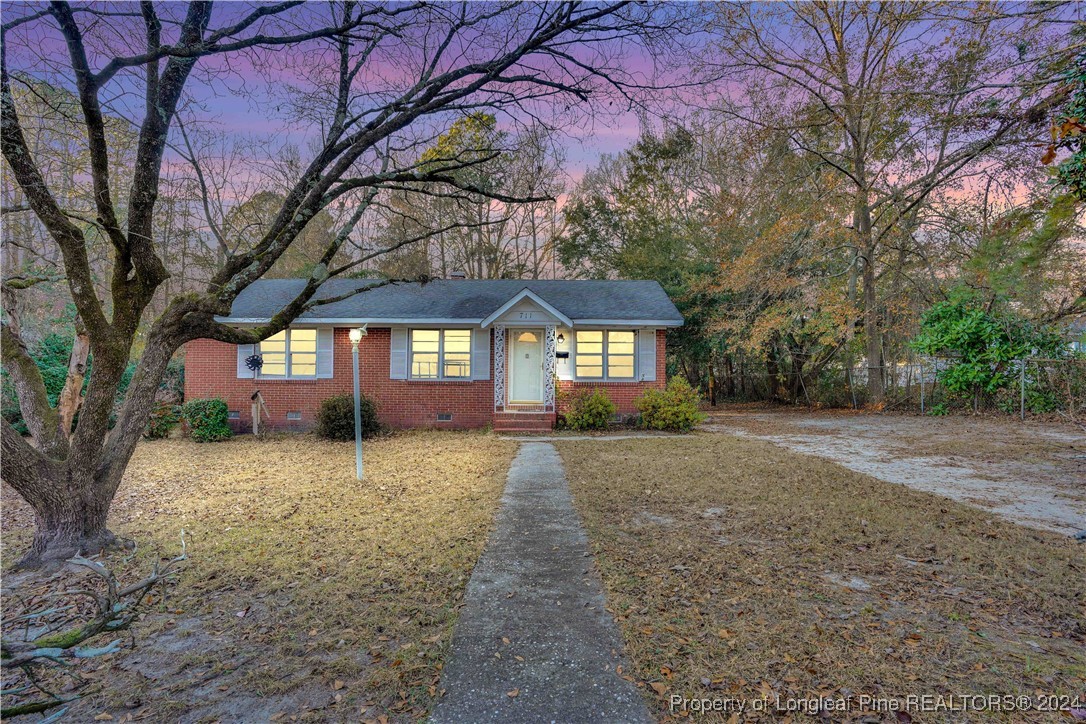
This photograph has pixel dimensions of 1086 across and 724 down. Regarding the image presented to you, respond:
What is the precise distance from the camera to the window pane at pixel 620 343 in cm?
1455

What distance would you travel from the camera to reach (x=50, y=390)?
44.3 feet

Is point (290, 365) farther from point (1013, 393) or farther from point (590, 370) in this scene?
point (1013, 393)

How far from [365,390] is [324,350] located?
162 centimetres

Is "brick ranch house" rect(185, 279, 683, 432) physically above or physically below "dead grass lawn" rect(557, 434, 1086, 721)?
above

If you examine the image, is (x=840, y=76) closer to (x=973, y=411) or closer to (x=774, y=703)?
(x=973, y=411)

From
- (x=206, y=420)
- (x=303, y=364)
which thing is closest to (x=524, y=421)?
(x=303, y=364)

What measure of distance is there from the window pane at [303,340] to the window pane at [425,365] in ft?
9.16

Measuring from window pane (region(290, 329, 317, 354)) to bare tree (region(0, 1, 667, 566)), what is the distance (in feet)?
28.4

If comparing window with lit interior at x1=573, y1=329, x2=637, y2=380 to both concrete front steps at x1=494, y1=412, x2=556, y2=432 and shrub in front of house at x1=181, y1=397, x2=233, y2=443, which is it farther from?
shrub in front of house at x1=181, y1=397, x2=233, y2=443

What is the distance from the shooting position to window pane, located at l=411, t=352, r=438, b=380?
47.0 ft

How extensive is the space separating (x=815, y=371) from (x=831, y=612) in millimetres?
19499

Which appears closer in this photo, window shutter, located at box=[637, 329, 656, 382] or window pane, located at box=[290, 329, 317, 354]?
window pane, located at box=[290, 329, 317, 354]

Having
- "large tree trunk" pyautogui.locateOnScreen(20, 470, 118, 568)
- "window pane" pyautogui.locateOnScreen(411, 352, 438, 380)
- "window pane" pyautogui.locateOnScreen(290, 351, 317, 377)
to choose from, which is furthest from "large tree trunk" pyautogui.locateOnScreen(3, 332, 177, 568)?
"window pane" pyautogui.locateOnScreen(290, 351, 317, 377)

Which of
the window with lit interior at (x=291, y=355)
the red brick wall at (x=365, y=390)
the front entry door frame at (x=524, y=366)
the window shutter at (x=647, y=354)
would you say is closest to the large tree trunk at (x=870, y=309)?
the window shutter at (x=647, y=354)
